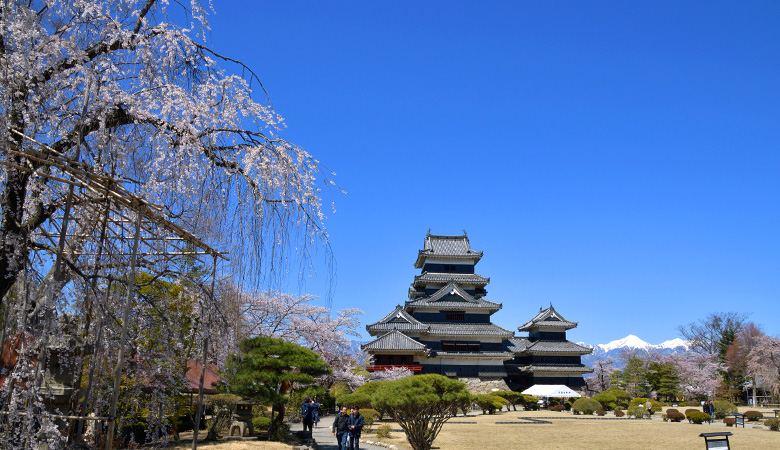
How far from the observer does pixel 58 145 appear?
15.6ft

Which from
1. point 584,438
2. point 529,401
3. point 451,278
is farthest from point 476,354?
point 584,438

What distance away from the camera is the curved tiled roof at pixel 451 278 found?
48.5 metres

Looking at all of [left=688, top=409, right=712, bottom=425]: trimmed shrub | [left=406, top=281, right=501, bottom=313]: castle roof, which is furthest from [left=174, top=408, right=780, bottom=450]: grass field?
[left=406, top=281, right=501, bottom=313]: castle roof

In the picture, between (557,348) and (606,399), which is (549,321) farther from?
(606,399)

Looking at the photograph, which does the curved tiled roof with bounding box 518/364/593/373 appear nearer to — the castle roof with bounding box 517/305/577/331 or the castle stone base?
the castle stone base

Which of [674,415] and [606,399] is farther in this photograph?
[606,399]

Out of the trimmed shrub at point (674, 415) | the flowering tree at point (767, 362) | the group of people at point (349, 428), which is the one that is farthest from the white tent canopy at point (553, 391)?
the group of people at point (349, 428)

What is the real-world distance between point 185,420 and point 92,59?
15.1 m

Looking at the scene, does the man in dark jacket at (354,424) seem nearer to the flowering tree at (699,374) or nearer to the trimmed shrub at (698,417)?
the trimmed shrub at (698,417)

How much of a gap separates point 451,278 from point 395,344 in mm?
10714

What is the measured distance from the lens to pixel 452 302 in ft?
152

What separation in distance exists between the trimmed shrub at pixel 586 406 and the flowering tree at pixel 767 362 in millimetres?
18314

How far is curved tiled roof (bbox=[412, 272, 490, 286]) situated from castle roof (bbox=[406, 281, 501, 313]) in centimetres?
158

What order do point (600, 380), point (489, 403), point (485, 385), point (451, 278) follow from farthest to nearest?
1. point (600, 380)
2. point (451, 278)
3. point (485, 385)
4. point (489, 403)
